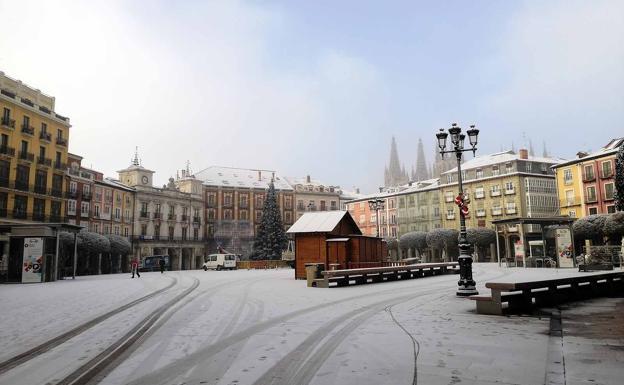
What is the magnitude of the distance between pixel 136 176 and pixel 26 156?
23.6 metres

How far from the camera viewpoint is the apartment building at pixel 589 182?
50.8 m

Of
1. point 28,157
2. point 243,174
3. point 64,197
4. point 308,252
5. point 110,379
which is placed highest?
Result: point 243,174

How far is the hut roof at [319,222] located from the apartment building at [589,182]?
36.0m

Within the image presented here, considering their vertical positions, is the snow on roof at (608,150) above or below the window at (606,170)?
above

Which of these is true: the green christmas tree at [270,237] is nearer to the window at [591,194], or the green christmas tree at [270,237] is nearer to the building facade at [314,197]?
the building facade at [314,197]

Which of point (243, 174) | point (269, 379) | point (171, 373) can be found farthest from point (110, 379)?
point (243, 174)

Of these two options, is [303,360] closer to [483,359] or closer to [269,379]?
[269,379]

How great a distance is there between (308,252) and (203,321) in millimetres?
17962

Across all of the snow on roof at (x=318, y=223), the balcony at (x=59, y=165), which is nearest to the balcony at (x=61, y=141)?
the balcony at (x=59, y=165)

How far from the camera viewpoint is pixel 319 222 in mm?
29062

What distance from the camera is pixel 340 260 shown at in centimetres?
2722

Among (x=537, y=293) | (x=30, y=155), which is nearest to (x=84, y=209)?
(x=30, y=155)

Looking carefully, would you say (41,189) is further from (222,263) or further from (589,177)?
(589,177)

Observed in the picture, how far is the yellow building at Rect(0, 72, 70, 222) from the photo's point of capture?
43812mm
